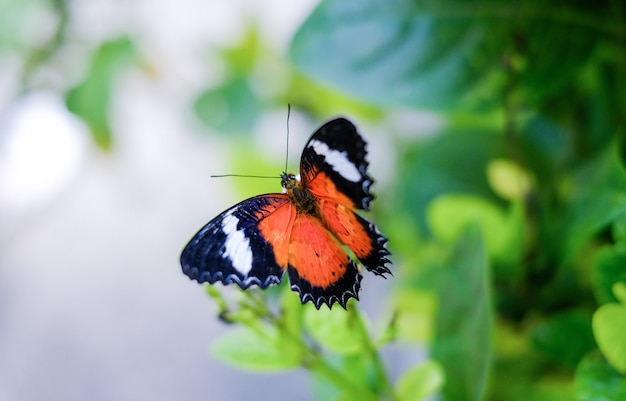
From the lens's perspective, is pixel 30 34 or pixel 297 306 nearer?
pixel 297 306

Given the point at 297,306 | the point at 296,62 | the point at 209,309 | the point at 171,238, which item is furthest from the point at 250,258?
the point at 171,238

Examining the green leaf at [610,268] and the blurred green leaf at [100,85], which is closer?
Answer: the green leaf at [610,268]

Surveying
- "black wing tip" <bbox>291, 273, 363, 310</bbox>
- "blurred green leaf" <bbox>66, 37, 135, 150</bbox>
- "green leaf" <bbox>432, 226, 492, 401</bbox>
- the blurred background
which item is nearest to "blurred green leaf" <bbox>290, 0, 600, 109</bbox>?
A: the blurred background

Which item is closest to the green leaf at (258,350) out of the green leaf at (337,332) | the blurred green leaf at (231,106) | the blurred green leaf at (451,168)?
the green leaf at (337,332)

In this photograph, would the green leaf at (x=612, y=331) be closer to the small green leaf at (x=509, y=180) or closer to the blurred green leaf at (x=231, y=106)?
the small green leaf at (x=509, y=180)

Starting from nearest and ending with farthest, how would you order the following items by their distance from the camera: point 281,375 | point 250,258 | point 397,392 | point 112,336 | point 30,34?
point 250,258 → point 397,392 → point 281,375 → point 112,336 → point 30,34

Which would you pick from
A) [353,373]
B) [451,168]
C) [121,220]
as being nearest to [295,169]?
[451,168]

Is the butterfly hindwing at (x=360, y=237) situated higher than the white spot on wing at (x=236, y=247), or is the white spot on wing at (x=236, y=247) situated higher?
the butterfly hindwing at (x=360, y=237)

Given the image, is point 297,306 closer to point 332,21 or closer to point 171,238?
point 332,21

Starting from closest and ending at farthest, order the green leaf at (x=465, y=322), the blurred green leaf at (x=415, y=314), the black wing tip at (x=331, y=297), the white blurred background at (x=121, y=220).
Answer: the black wing tip at (x=331, y=297) < the green leaf at (x=465, y=322) < the blurred green leaf at (x=415, y=314) < the white blurred background at (x=121, y=220)
